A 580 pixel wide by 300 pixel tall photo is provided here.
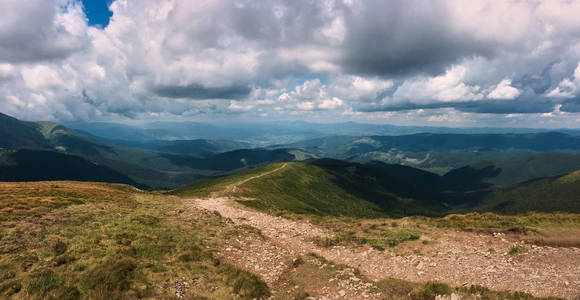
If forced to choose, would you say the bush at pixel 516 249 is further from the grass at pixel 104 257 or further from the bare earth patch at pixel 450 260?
the grass at pixel 104 257

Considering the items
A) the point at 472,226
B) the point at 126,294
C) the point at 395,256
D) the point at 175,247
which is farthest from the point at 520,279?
the point at 175,247

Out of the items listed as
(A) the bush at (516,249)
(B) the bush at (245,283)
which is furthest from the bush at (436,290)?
(A) the bush at (516,249)

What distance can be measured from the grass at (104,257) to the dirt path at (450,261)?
3.62 metres

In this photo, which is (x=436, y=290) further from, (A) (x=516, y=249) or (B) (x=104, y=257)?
(B) (x=104, y=257)

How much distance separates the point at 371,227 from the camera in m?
31.5

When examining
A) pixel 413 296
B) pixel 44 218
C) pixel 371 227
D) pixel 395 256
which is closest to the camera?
pixel 413 296

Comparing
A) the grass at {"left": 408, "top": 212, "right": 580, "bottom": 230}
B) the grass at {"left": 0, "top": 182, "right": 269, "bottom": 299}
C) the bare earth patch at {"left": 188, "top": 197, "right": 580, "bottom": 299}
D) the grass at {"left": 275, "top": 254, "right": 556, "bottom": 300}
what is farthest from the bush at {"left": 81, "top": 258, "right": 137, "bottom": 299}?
the grass at {"left": 408, "top": 212, "right": 580, "bottom": 230}

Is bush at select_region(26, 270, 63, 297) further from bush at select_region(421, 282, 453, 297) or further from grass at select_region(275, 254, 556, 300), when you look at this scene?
bush at select_region(421, 282, 453, 297)

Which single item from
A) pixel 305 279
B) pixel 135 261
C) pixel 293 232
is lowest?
pixel 293 232

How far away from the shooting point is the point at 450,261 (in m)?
20.0

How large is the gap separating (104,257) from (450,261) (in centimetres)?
2724

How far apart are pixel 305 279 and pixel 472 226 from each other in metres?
22.7

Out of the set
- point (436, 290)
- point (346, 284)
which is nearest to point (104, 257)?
point (346, 284)

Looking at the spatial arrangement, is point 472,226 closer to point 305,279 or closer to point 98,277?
point 305,279
